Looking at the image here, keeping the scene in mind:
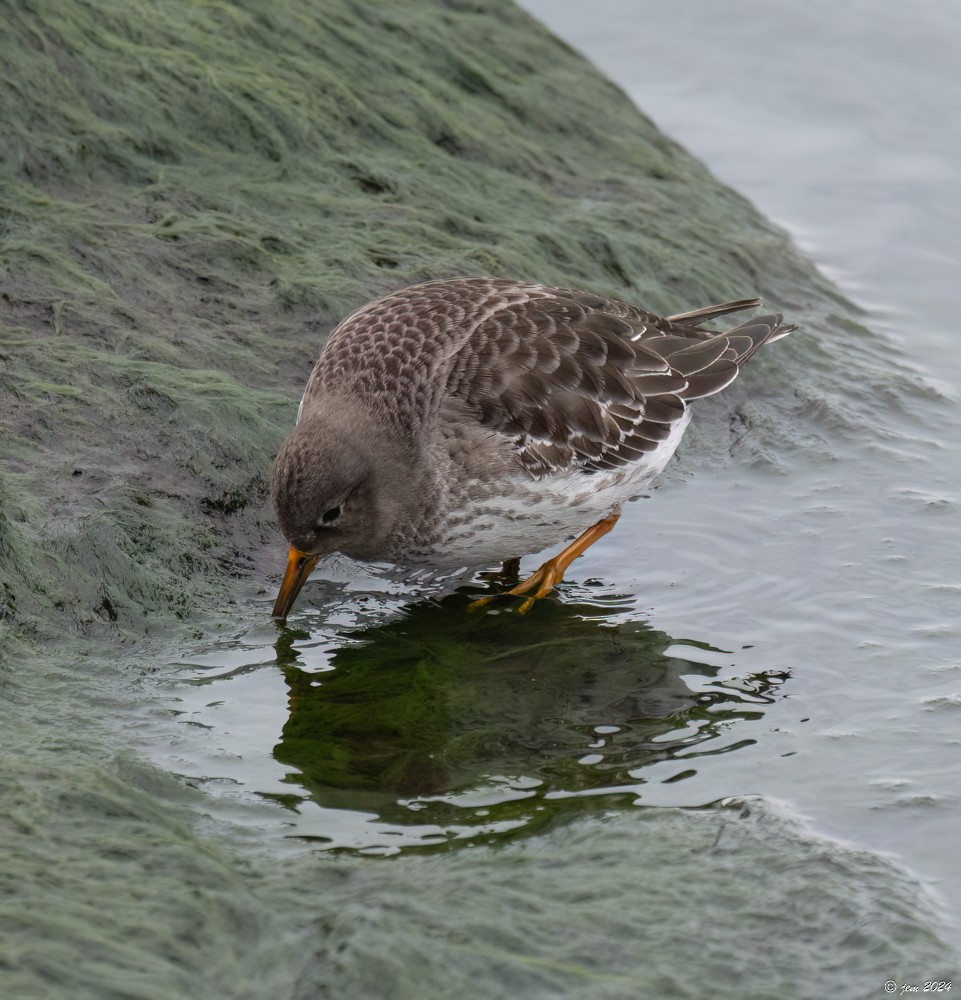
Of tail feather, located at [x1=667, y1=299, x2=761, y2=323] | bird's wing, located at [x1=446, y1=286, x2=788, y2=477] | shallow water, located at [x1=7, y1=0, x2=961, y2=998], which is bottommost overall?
shallow water, located at [x1=7, y1=0, x2=961, y2=998]

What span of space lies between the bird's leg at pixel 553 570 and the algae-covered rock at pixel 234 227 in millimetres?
1278

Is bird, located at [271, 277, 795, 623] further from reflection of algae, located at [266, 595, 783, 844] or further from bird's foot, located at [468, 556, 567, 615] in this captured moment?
reflection of algae, located at [266, 595, 783, 844]

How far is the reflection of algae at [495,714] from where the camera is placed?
5.42 m

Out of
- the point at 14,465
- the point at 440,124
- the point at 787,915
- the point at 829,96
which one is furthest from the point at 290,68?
the point at 787,915

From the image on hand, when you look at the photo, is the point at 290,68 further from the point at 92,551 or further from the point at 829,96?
the point at 829,96

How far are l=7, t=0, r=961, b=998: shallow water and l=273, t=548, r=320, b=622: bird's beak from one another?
104mm

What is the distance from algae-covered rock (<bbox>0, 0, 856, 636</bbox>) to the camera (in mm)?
6879

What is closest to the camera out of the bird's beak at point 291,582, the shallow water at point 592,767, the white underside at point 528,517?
the shallow water at point 592,767

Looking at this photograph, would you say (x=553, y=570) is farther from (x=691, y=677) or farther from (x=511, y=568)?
(x=691, y=677)

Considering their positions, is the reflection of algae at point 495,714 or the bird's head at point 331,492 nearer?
the reflection of algae at point 495,714

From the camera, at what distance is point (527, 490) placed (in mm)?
6895

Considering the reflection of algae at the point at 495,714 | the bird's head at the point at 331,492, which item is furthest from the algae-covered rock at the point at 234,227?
the reflection of algae at the point at 495,714

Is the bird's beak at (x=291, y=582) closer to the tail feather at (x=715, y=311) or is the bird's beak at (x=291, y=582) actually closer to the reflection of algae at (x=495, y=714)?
the reflection of algae at (x=495, y=714)

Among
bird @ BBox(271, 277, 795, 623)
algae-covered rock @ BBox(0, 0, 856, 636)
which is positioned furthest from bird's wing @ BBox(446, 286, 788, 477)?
algae-covered rock @ BBox(0, 0, 856, 636)
